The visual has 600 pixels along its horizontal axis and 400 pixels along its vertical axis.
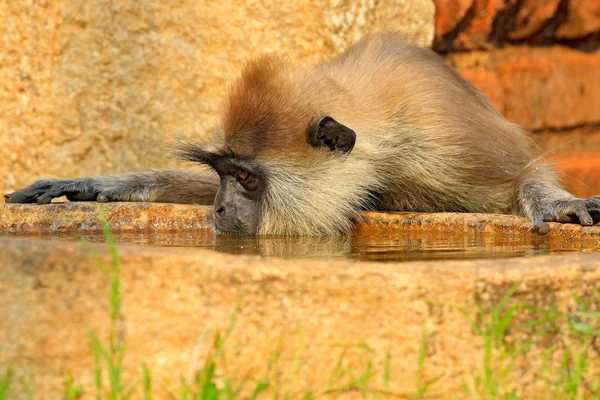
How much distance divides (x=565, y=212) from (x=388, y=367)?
2207mm

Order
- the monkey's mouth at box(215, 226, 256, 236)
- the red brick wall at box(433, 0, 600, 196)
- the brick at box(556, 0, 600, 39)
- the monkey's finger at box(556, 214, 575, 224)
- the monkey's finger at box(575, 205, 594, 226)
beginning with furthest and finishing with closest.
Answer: the brick at box(556, 0, 600, 39) → the red brick wall at box(433, 0, 600, 196) → the monkey's mouth at box(215, 226, 256, 236) → the monkey's finger at box(556, 214, 575, 224) → the monkey's finger at box(575, 205, 594, 226)

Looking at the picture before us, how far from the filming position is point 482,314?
2.29m

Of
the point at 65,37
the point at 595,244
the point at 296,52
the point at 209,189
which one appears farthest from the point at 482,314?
the point at 65,37

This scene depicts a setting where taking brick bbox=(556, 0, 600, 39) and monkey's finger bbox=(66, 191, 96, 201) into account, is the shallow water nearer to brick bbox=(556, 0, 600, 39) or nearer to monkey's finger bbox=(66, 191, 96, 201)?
monkey's finger bbox=(66, 191, 96, 201)

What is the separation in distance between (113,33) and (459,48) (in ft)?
7.52

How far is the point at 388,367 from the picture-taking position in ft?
7.17

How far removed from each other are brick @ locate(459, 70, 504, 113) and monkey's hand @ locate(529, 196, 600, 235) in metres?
2.16

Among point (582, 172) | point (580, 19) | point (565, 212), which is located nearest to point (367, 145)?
point (565, 212)

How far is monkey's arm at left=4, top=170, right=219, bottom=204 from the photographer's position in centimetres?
529

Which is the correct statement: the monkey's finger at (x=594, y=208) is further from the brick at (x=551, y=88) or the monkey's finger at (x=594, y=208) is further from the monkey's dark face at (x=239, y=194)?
the brick at (x=551, y=88)

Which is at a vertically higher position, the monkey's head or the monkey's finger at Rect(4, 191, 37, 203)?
the monkey's head

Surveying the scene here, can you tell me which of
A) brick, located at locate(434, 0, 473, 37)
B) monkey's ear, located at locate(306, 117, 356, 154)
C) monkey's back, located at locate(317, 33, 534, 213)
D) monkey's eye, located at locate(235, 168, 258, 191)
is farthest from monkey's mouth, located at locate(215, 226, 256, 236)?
brick, located at locate(434, 0, 473, 37)

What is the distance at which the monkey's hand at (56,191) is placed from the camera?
16.5ft

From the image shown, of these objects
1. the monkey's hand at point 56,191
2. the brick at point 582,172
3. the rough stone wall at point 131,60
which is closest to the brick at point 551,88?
the brick at point 582,172
